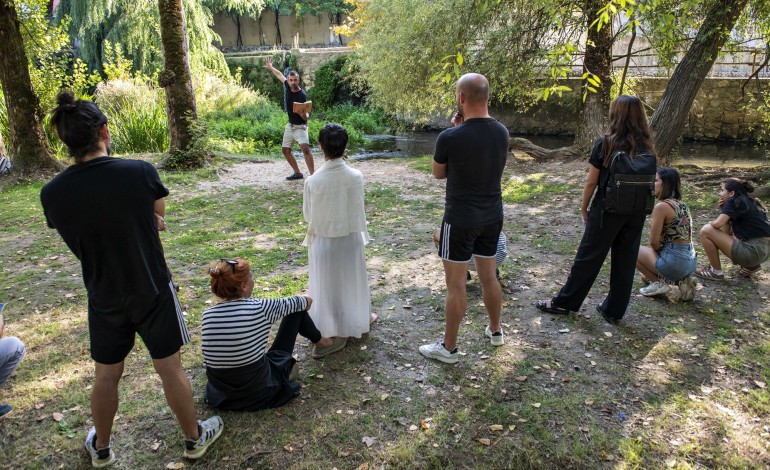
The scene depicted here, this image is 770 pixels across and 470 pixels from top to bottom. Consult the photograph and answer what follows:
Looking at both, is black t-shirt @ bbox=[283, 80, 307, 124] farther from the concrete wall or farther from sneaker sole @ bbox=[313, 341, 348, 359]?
the concrete wall

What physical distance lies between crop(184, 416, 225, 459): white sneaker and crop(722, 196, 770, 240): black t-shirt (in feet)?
15.6

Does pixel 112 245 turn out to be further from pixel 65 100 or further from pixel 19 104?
pixel 19 104

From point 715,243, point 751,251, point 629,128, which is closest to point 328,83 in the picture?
point 715,243

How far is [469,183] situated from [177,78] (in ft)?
26.3

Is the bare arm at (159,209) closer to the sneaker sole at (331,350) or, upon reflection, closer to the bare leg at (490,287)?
Result: the sneaker sole at (331,350)

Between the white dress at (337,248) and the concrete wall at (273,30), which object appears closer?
the white dress at (337,248)

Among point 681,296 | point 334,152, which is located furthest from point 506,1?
point 334,152

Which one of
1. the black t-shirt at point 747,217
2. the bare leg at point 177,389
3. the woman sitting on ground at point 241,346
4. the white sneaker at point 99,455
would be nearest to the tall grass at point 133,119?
the woman sitting on ground at point 241,346

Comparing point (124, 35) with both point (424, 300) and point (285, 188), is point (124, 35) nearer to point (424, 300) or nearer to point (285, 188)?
point (285, 188)

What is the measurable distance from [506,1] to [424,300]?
7.01 metres

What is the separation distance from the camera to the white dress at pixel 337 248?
135 inches

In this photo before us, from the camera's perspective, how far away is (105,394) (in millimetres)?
2539

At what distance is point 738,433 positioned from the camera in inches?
114

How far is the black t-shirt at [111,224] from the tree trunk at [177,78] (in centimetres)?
796
